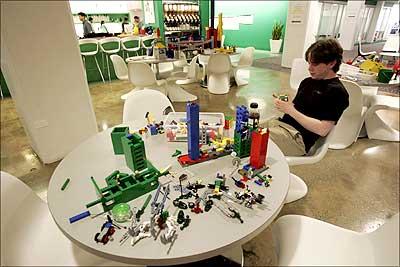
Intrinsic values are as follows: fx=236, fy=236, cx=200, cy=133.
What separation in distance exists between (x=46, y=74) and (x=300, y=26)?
548 centimetres

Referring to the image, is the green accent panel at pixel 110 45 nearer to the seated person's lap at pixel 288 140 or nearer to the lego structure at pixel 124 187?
the seated person's lap at pixel 288 140

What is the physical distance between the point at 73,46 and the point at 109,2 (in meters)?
5.42

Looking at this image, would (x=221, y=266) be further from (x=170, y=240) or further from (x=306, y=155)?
(x=306, y=155)

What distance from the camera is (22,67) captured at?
1970mm

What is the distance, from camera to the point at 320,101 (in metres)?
1.40

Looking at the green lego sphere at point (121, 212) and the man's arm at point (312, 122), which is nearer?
the green lego sphere at point (121, 212)

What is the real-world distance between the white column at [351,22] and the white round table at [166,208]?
32.5 ft

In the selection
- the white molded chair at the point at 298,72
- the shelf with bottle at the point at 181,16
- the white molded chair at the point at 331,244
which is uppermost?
the shelf with bottle at the point at 181,16

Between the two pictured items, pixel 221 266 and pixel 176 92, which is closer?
pixel 221 266

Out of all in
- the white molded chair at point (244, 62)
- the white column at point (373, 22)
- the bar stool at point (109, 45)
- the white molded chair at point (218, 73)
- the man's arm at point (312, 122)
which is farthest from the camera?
the white column at point (373, 22)

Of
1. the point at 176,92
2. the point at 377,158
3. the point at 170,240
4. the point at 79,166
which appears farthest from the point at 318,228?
the point at 176,92

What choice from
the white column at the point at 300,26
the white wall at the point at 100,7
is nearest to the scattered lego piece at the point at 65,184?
the white column at the point at 300,26

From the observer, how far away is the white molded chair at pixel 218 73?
3980mm

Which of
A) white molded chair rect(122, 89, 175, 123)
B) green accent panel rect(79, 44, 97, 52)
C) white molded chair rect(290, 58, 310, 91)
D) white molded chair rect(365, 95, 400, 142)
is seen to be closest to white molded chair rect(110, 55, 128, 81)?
green accent panel rect(79, 44, 97, 52)
